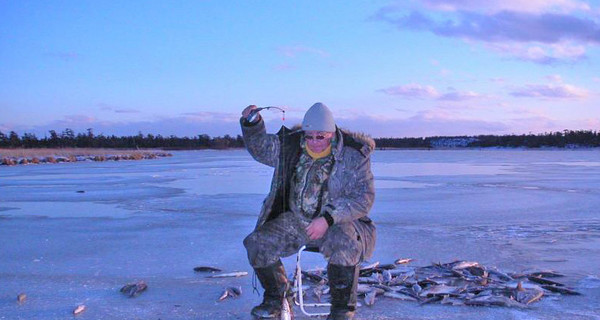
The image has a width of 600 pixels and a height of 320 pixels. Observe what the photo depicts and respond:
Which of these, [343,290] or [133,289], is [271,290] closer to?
[343,290]

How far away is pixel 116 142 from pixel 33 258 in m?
75.1

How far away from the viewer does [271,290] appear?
4145 mm

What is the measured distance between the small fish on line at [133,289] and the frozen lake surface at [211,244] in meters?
0.09

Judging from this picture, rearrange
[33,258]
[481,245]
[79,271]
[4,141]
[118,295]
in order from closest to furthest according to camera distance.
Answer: [118,295]
[79,271]
[33,258]
[481,245]
[4,141]

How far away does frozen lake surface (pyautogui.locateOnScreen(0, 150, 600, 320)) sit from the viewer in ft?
14.5

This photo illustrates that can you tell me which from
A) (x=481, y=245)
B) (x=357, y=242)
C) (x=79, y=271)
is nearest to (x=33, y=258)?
(x=79, y=271)

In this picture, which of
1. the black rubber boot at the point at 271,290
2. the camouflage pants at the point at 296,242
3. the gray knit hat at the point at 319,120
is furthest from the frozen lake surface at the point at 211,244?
the gray knit hat at the point at 319,120

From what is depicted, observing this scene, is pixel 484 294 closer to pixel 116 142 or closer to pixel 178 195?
pixel 178 195

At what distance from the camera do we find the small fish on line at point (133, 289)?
475 centimetres

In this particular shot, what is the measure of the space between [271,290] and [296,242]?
1.27 ft

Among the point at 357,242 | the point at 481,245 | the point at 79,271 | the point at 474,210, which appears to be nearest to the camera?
the point at 357,242

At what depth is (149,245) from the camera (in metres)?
6.96

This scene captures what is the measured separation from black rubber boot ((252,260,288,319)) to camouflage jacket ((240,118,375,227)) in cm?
36

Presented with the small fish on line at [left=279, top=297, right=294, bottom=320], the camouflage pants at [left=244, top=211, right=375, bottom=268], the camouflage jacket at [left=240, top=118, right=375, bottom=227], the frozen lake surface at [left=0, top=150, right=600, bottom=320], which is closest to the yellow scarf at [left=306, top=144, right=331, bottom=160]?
the camouflage jacket at [left=240, top=118, right=375, bottom=227]
